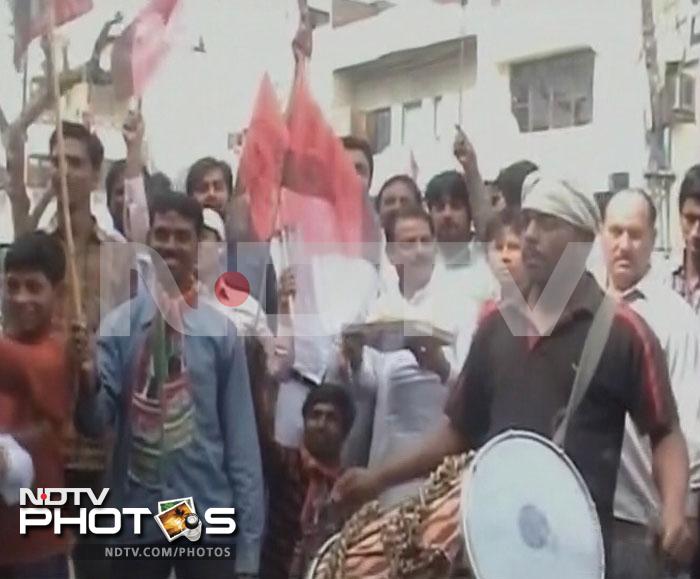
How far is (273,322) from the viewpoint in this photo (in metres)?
3.71

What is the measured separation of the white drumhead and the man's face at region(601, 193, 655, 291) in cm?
53

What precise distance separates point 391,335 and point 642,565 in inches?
37.3

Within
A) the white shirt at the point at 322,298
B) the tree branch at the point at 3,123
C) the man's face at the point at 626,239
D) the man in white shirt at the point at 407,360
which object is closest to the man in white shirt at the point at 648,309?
the man's face at the point at 626,239

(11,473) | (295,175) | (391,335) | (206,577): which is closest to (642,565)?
(391,335)

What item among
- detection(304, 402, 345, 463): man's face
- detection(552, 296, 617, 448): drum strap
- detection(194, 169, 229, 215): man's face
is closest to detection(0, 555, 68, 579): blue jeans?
detection(304, 402, 345, 463): man's face

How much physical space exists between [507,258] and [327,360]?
58cm

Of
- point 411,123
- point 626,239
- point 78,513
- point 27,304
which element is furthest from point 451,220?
point 78,513

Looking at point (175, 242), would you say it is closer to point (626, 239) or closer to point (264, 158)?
point (264, 158)

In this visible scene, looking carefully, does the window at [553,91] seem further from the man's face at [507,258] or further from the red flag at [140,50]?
the red flag at [140,50]

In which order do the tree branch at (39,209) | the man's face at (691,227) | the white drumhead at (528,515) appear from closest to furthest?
the white drumhead at (528,515)
the tree branch at (39,209)
the man's face at (691,227)

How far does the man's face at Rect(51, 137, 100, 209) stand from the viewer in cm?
368

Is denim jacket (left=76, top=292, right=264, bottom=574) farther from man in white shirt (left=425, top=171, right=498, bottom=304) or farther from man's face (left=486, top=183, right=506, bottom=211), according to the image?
man's face (left=486, top=183, right=506, bottom=211)

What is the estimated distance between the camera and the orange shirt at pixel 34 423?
3588 millimetres

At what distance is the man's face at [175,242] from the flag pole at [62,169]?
0.70 ft
